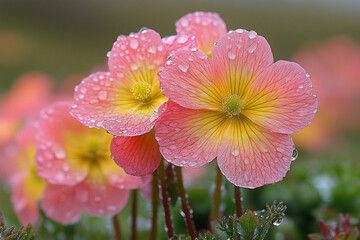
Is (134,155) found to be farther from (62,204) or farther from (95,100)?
(62,204)

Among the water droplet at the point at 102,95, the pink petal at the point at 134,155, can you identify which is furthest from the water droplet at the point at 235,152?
the water droplet at the point at 102,95

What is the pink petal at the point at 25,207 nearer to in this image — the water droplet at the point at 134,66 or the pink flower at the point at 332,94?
the water droplet at the point at 134,66

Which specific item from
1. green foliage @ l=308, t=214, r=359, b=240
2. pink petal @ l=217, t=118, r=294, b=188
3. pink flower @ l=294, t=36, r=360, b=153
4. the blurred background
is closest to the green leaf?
pink petal @ l=217, t=118, r=294, b=188

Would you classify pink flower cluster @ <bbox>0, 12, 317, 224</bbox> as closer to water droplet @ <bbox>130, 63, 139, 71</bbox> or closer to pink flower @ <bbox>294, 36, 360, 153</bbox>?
water droplet @ <bbox>130, 63, 139, 71</bbox>

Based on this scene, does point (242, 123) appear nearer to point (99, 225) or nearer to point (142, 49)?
point (142, 49)

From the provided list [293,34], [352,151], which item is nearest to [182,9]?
[293,34]

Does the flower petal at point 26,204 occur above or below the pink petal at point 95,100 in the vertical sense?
below

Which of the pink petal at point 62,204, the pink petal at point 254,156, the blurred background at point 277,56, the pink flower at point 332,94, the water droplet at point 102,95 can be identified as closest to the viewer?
the pink petal at point 254,156
